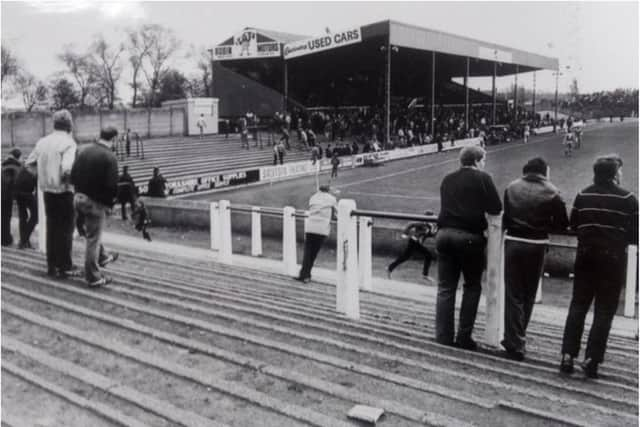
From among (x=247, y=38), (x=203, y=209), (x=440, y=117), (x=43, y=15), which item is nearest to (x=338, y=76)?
(x=440, y=117)

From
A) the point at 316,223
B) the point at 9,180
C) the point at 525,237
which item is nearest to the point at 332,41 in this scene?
the point at 316,223

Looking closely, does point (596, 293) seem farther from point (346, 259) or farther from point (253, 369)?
point (253, 369)

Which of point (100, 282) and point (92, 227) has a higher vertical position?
point (92, 227)

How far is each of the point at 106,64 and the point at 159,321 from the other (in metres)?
32.6

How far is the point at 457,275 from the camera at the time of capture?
15.8ft

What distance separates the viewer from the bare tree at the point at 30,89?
98.4 ft

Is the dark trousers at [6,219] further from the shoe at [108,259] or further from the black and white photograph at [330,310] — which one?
the shoe at [108,259]

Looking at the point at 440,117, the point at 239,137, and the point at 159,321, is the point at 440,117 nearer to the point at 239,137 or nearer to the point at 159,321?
the point at 239,137

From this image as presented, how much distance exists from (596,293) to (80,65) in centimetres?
3613

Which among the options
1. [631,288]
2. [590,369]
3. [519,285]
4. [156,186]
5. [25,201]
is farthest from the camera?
[156,186]

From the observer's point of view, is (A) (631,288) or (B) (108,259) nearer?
(B) (108,259)

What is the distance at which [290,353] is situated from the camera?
4023mm

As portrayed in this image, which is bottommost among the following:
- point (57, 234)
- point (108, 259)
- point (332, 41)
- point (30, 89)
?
point (108, 259)

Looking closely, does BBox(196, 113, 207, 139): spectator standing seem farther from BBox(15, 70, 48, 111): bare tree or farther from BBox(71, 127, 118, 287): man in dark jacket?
BBox(71, 127, 118, 287): man in dark jacket
